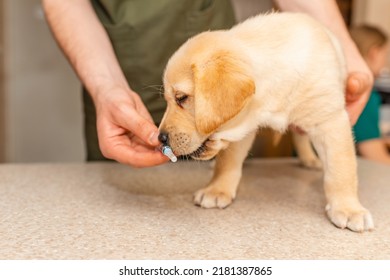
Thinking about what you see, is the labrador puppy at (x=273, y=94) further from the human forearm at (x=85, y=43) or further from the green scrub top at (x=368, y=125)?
the green scrub top at (x=368, y=125)

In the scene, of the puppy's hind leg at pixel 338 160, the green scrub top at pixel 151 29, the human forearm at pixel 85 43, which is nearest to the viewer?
the puppy's hind leg at pixel 338 160

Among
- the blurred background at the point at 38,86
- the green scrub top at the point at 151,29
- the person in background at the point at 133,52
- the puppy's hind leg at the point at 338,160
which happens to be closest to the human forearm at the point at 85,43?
the person in background at the point at 133,52

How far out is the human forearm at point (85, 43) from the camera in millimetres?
1255

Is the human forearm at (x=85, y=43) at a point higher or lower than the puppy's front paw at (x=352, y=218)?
higher

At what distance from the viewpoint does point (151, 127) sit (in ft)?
3.52

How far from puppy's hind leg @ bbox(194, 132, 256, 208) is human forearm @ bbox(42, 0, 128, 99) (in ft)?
1.01

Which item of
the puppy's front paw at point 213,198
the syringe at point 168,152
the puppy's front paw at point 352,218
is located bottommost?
the puppy's front paw at point 213,198

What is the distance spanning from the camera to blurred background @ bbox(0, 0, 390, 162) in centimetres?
337

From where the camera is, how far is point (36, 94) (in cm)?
353

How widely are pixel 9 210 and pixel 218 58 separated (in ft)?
1.76

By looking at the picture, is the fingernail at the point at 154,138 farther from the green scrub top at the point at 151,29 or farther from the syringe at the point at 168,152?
the green scrub top at the point at 151,29

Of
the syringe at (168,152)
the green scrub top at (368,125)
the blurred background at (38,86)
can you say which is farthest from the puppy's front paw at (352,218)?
the blurred background at (38,86)

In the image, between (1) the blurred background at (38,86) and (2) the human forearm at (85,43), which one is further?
(1) the blurred background at (38,86)

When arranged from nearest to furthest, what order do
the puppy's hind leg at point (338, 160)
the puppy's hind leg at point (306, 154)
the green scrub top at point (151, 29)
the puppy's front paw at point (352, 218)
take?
1. the puppy's front paw at point (352, 218)
2. the puppy's hind leg at point (338, 160)
3. the green scrub top at point (151, 29)
4. the puppy's hind leg at point (306, 154)
